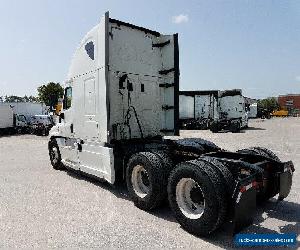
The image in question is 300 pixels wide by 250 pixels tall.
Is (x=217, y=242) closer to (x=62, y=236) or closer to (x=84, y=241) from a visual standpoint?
(x=84, y=241)

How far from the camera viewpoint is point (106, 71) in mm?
7051

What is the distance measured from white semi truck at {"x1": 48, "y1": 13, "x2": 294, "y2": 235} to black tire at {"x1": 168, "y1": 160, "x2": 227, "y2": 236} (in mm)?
15

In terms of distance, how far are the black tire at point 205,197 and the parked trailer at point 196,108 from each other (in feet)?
85.8

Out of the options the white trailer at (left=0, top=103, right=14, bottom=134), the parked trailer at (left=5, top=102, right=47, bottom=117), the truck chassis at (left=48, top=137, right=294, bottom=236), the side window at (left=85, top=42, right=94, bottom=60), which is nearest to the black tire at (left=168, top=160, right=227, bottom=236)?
the truck chassis at (left=48, top=137, right=294, bottom=236)

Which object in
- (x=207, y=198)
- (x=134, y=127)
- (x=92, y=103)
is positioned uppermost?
(x=92, y=103)

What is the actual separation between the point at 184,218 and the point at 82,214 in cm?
207

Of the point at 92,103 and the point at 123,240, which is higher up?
the point at 92,103

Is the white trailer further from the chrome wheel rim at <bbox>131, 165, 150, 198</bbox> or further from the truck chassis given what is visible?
the chrome wheel rim at <bbox>131, 165, 150, 198</bbox>

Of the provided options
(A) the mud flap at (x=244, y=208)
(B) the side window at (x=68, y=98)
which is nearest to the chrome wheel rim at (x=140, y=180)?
(A) the mud flap at (x=244, y=208)

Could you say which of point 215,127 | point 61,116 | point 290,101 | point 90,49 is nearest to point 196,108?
point 215,127

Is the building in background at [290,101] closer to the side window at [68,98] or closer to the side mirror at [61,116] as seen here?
the side mirror at [61,116]

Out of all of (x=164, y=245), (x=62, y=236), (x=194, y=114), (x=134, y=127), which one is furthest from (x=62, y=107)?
(x=194, y=114)

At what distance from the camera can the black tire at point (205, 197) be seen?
4.63m

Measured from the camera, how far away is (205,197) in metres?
4.79
